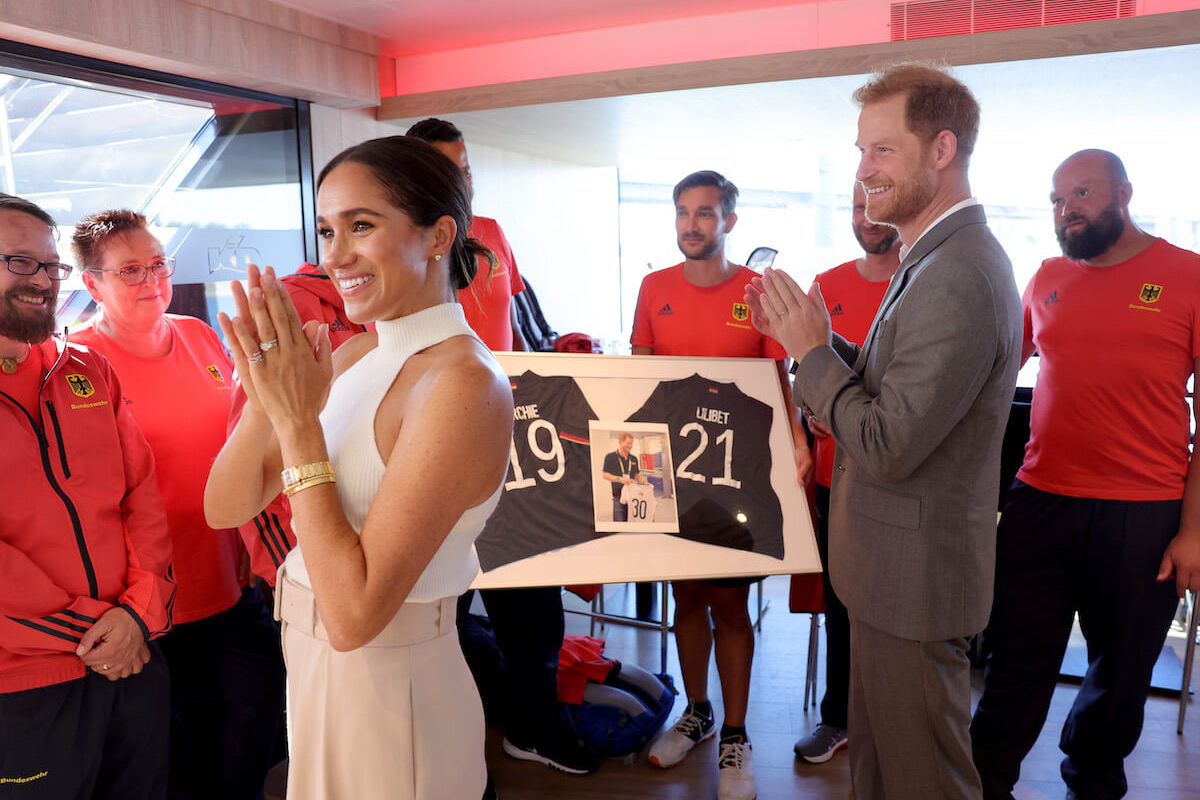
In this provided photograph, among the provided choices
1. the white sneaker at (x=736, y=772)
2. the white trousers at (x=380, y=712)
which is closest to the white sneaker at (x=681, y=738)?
the white sneaker at (x=736, y=772)

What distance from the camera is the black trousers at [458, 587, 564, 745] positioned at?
283cm

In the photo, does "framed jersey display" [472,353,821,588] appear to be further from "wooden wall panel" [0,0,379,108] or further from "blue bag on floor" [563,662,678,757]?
"wooden wall panel" [0,0,379,108]

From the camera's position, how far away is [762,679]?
3518 mm

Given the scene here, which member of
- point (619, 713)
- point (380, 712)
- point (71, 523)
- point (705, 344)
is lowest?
point (619, 713)

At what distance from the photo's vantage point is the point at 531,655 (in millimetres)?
2830

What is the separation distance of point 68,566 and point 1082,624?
269cm

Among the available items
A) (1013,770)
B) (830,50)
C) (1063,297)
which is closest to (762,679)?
(1013,770)

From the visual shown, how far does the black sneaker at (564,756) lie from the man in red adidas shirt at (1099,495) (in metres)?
1.21

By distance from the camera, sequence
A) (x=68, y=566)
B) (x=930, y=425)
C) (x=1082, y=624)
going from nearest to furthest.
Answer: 1. (x=930, y=425)
2. (x=68, y=566)
3. (x=1082, y=624)

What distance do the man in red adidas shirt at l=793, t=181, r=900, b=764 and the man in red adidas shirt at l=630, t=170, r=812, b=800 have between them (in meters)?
0.27

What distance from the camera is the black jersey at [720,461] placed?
2.39m

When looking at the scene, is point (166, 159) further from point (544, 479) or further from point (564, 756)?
point (564, 756)

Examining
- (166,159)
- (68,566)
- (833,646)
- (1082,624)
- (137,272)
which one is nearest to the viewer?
(68,566)

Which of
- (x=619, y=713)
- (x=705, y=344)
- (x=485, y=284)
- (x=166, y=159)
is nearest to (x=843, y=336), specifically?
(x=705, y=344)
